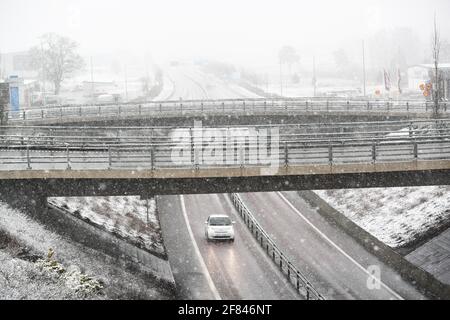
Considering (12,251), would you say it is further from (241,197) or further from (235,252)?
(241,197)

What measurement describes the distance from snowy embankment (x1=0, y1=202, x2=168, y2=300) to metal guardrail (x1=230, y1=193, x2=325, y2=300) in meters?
5.63

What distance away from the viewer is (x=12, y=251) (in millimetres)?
24047

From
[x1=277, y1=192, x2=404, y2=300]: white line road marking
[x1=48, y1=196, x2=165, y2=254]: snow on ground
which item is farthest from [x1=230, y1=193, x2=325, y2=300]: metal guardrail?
[x1=48, y1=196, x2=165, y2=254]: snow on ground

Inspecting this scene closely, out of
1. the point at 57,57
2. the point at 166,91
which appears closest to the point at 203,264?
the point at 57,57

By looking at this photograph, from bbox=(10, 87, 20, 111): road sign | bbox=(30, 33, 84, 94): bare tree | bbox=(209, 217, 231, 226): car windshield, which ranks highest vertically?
bbox=(30, 33, 84, 94): bare tree

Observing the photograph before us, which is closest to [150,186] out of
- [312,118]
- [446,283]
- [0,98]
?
[446,283]

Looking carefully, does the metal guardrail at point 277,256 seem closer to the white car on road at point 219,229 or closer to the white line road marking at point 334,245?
the white car on road at point 219,229

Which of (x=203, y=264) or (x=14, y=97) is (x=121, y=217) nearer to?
(x=203, y=264)

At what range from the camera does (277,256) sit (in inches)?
1324

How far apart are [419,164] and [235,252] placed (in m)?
11.6

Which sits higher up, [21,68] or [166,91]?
[21,68]

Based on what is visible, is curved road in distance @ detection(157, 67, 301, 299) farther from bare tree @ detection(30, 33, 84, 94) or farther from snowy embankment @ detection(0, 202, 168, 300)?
bare tree @ detection(30, 33, 84, 94)

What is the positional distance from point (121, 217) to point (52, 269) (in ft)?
43.4

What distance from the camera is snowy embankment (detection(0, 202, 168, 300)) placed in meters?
21.9
